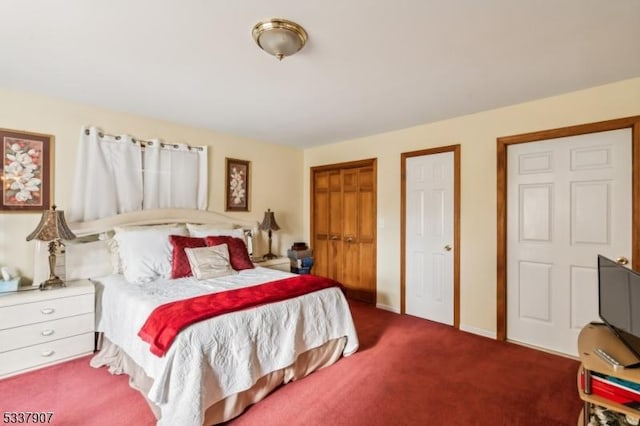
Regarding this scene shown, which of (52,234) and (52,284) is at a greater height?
(52,234)

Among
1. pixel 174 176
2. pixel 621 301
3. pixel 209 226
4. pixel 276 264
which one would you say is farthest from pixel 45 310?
pixel 621 301

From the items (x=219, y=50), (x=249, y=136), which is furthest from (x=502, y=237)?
(x=249, y=136)

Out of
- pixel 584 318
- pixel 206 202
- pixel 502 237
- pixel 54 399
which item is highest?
pixel 206 202

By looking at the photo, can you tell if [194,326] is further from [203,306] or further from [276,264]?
[276,264]

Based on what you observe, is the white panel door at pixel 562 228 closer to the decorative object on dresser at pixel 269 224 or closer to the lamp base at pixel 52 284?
the decorative object on dresser at pixel 269 224

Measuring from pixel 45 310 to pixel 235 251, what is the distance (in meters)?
1.53

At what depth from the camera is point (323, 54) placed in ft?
6.56

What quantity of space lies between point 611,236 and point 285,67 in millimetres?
2900

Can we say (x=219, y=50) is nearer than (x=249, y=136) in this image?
Yes

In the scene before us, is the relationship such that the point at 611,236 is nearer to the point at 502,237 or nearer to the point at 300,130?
the point at 502,237

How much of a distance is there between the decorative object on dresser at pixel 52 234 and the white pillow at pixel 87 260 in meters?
0.18

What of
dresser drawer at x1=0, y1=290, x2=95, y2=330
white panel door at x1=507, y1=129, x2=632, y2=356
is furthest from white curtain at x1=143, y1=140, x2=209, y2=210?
white panel door at x1=507, y1=129, x2=632, y2=356

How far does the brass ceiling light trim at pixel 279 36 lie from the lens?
1.67m

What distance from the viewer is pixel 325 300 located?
2527mm
